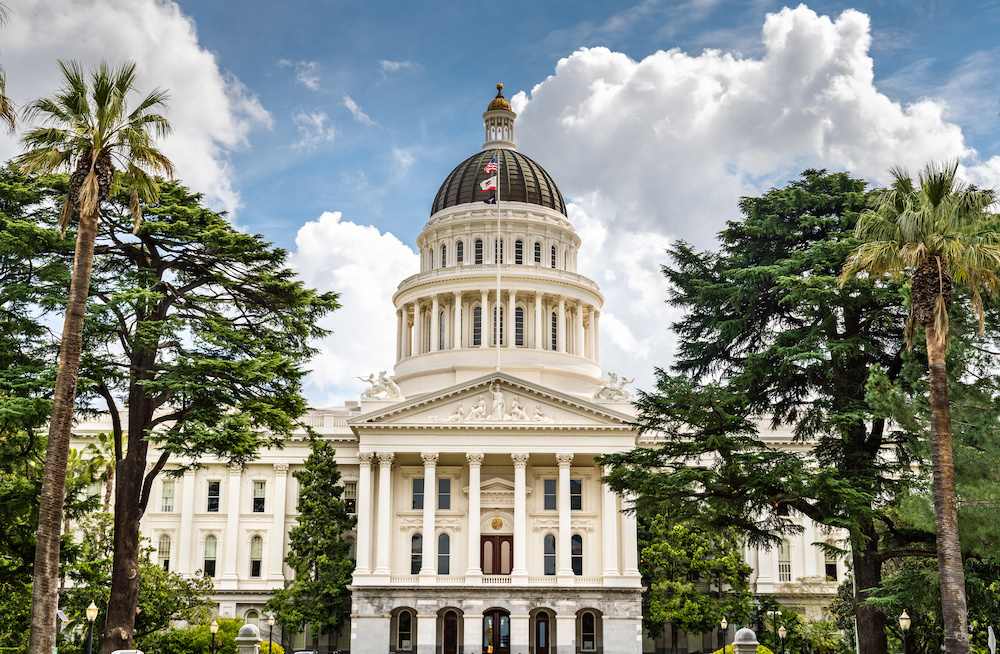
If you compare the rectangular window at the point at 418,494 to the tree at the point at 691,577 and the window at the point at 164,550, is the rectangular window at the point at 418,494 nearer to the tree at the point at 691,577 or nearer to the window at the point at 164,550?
the tree at the point at 691,577

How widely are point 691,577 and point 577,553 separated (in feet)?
26.5

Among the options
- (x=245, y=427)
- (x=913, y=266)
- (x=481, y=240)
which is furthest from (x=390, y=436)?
(x=913, y=266)

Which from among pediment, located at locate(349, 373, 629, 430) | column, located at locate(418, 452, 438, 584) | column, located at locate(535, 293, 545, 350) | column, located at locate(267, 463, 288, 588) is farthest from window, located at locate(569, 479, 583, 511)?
column, located at locate(267, 463, 288, 588)

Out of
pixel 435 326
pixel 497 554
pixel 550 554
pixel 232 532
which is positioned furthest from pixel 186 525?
pixel 550 554

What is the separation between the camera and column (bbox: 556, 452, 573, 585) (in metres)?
61.7

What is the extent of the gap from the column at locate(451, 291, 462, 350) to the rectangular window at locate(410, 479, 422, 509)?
1381 cm

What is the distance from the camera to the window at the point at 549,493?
65875 millimetres

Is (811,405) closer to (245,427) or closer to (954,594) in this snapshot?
(954,594)

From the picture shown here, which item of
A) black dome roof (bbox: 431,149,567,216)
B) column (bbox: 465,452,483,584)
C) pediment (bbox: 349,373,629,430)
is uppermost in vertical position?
black dome roof (bbox: 431,149,567,216)

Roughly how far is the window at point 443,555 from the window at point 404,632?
10.9 feet

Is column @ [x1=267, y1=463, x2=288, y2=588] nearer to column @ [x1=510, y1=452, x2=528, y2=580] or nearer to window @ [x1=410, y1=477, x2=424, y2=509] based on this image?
window @ [x1=410, y1=477, x2=424, y2=509]

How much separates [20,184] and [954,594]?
3038 centimetres

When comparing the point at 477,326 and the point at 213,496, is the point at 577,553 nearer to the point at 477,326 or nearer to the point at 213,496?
the point at 477,326

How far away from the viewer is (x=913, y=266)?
2609 centimetres
